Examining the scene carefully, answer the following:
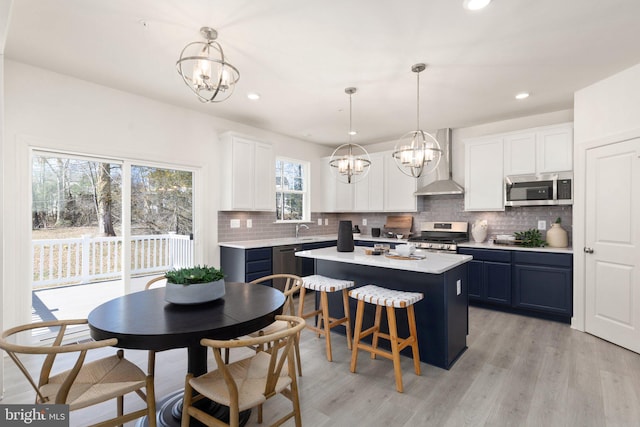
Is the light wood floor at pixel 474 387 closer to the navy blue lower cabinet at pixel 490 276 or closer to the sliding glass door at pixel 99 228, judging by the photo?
the navy blue lower cabinet at pixel 490 276

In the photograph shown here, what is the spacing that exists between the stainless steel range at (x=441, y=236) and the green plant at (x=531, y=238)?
0.75m

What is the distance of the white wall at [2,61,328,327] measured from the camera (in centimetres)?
280

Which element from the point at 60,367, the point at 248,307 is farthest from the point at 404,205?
the point at 60,367

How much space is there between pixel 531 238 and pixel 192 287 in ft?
13.4

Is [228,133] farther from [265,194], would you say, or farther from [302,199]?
[302,199]

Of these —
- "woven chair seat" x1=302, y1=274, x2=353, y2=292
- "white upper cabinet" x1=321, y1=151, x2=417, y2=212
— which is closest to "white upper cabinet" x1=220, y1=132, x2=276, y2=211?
"white upper cabinet" x1=321, y1=151, x2=417, y2=212

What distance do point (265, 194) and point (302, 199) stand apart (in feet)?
4.23

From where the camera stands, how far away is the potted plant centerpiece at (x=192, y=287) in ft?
5.87

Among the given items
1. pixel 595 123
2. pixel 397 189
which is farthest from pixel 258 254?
pixel 595 123

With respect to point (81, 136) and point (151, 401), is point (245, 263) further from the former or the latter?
point (151, 401)

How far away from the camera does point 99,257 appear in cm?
346

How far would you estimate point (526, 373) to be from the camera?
2473mm

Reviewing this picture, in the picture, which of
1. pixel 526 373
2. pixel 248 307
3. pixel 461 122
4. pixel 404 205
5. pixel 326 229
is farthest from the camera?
pixel 326 229

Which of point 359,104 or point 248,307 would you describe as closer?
point 248,307
